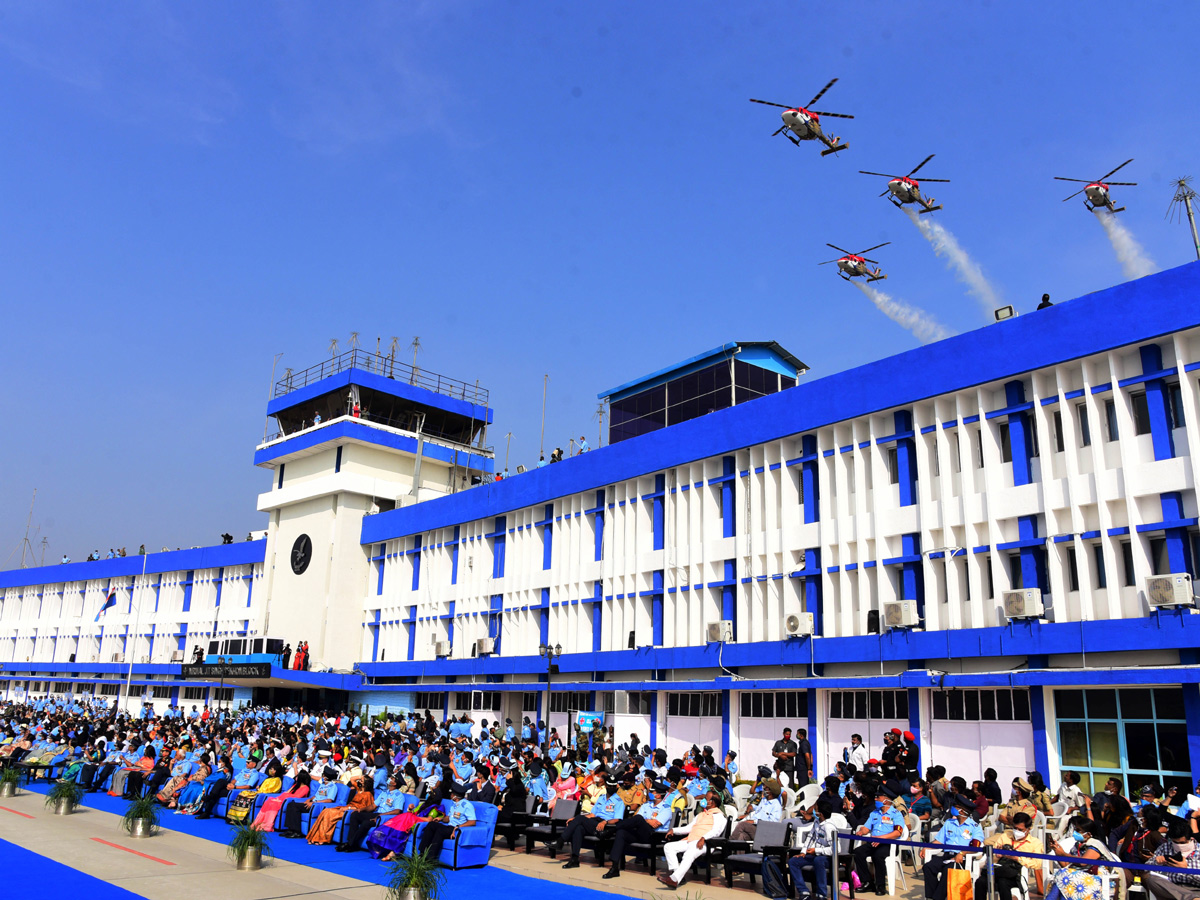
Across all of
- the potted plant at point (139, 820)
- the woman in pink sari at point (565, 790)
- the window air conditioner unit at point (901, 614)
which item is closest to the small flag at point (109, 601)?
the potted plant at point (139, 820)

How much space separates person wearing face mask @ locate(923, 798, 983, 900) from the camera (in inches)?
473

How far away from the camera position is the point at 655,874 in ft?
48.6

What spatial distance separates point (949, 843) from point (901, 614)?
11932 mm

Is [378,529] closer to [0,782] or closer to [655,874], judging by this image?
[0,782]

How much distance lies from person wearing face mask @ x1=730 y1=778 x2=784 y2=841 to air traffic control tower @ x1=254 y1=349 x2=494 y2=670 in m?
34.7

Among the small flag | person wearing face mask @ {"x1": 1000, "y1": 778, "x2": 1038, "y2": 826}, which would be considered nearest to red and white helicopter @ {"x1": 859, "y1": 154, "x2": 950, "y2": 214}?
person wearing face mask @ {"x1": 1000, "y1": 778, "x2": 1038, "y2": 826}

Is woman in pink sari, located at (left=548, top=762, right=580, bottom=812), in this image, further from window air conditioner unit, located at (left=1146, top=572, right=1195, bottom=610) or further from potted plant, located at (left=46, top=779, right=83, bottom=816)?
window air conditioner unit, located at (left=1146, top=572, right=1195, bottom=610)

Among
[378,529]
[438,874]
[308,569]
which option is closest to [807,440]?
[438,874]

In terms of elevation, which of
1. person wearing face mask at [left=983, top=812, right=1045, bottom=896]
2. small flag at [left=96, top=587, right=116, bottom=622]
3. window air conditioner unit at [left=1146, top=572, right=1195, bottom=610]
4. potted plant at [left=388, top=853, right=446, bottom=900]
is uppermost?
small flag at [left=96, top=587, right=116, bottom=622]

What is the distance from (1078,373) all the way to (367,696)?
112 ft

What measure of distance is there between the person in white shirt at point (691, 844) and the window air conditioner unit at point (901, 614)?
11195mm

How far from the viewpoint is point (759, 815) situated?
14.7m

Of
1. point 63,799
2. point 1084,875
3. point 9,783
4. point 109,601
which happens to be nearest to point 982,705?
point 1084,875

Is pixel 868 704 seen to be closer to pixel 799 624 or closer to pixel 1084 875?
pixel 799 624
